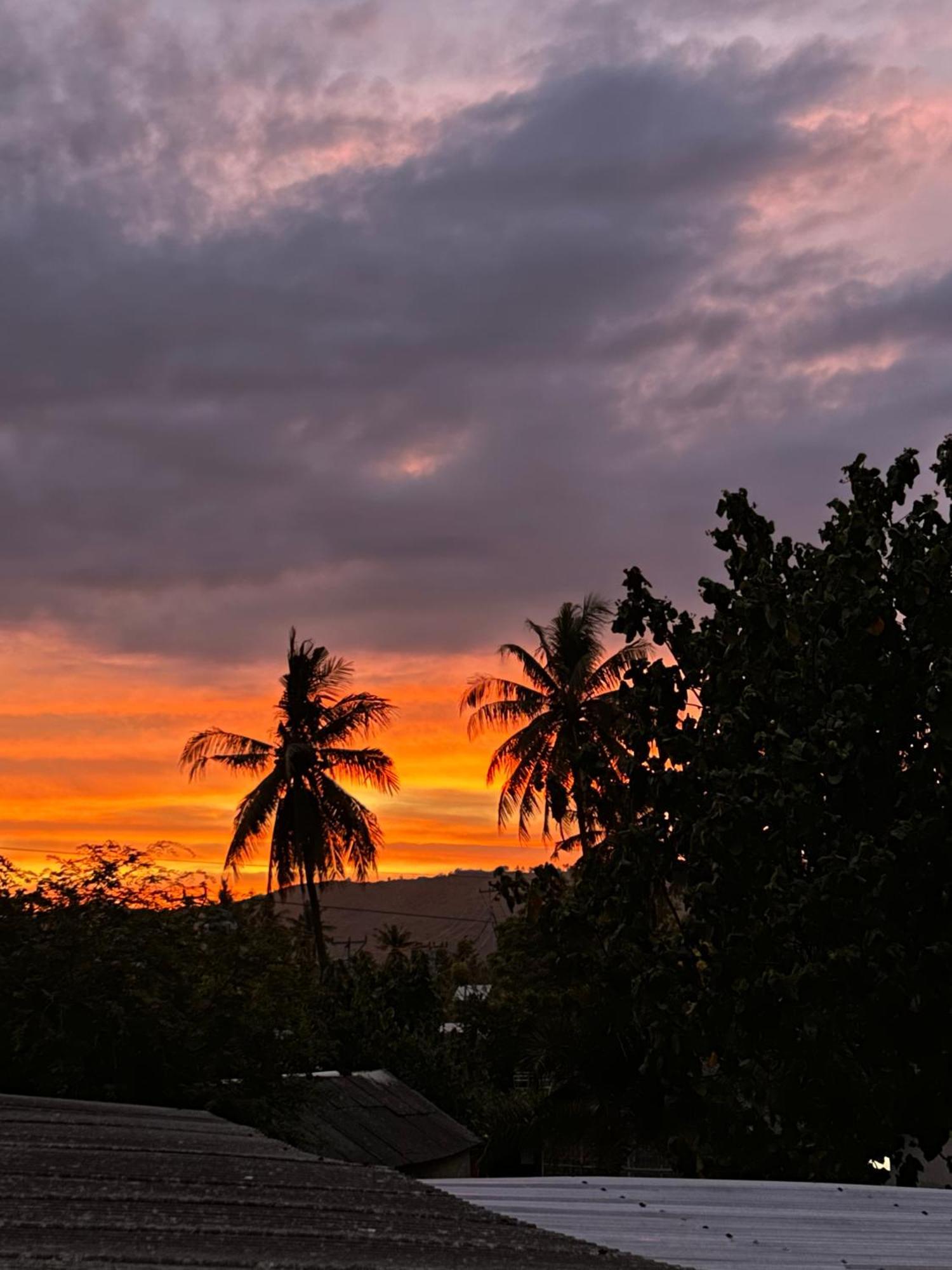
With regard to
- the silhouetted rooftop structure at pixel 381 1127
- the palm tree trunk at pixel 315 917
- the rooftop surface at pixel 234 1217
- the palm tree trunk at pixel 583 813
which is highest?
the palm tree trunk at pixel 583 813

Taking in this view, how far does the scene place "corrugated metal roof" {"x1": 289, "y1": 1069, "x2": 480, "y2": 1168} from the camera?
21.2m

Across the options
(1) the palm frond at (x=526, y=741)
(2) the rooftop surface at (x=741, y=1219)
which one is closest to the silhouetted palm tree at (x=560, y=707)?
(1) the palm frond at (x=526, y=741)

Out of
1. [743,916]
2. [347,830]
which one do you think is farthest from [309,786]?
[743,916]

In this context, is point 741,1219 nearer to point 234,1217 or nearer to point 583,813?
point 234,1217

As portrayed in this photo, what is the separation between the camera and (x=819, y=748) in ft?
52.1

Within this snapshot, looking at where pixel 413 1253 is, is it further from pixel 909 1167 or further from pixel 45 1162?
pixel 909 1167

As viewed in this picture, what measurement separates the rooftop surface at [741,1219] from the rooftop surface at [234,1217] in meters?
0.44

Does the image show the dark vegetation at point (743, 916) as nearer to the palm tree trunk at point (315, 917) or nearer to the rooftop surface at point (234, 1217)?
the rooftop surface at point (234, 1217)

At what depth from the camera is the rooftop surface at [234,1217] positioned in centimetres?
344

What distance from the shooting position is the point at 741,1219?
5441 mm

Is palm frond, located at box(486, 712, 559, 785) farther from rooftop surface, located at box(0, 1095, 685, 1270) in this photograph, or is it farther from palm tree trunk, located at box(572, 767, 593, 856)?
rooftop surface, located at box(0, 1095, 685, 1270)

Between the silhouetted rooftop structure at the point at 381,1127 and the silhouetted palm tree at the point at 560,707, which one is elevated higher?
the silhouetted palm tree at the point at 560,707

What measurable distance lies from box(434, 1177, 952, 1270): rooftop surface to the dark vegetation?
8752 millimetres

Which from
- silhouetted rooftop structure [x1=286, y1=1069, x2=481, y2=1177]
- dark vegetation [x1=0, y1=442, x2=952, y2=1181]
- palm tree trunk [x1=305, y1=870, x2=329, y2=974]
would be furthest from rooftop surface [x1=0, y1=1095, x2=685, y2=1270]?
palm tree trunk [x1=305, y1=870, x2=329, y2=974]
